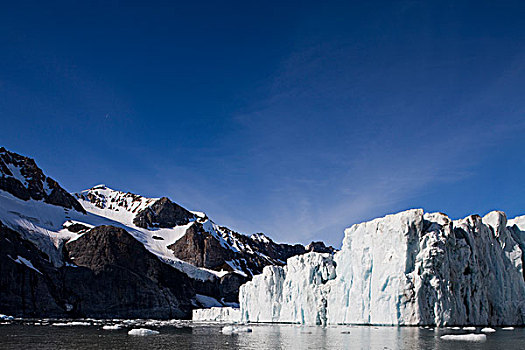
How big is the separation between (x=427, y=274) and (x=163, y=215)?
13593 centimetres

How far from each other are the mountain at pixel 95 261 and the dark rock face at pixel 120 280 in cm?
21

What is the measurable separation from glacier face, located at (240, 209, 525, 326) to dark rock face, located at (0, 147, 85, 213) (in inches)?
3722

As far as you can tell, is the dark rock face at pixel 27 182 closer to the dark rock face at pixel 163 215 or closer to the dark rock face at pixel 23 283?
the dark rock face at pixel 163 215

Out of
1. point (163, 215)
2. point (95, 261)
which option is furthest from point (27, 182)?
point (163, 215)

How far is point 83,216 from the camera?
126 metres

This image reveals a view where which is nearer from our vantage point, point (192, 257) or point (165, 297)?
point (165, 297)

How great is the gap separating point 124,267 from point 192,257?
1461 inches

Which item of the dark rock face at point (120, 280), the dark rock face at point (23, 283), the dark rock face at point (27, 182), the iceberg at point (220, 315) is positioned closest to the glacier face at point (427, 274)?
the iceberg at point (220, 315)

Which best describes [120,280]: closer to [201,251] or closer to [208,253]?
[208,253]

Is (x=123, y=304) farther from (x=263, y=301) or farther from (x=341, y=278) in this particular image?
(x=341, y=278)

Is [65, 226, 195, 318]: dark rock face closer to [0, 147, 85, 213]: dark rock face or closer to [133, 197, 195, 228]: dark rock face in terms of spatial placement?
[0, 147, 85, 213]: dark rock face

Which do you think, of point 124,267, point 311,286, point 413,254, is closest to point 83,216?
point 124,267

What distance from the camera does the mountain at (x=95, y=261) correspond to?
268 ft

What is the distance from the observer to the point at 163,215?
540ft
